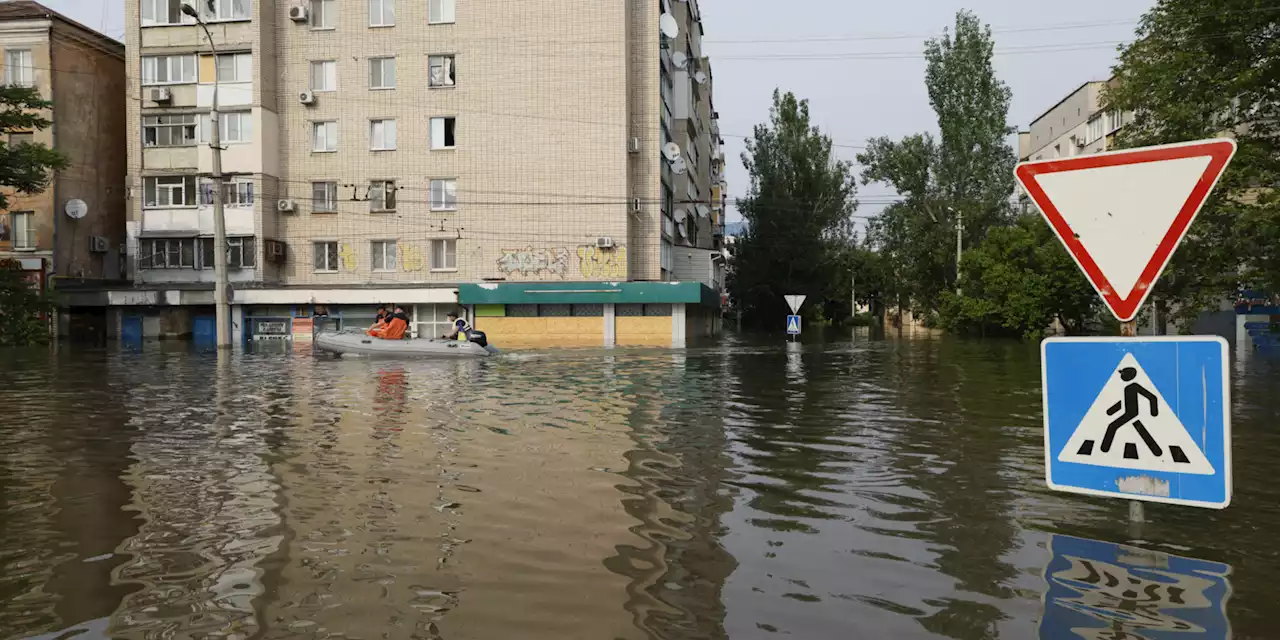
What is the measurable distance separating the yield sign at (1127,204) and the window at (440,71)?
4437cm

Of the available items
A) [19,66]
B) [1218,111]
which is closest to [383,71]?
[19,66]

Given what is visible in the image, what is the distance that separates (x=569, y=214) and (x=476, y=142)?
5572mm

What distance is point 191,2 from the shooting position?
47.1m

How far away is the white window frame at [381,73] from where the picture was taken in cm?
4694

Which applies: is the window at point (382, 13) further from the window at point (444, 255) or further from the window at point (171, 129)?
the window at point (444, 255)

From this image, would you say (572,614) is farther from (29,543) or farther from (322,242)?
(322,242)

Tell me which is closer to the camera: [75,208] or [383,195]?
[75,208]

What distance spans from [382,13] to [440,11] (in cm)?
283

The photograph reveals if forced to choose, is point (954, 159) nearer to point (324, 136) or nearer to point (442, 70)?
point (442, 70)

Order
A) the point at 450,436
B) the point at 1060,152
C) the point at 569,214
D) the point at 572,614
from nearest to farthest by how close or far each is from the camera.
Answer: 1. the point at 572,614
2. the point at 450,436
3. the point at 569,214
4. the point at 1060,152

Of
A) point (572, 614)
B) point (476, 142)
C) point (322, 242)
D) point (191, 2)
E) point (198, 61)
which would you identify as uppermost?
point (191, 2)

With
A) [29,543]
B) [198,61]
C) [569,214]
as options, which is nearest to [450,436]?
[29,543]

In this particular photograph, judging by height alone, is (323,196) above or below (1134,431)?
above

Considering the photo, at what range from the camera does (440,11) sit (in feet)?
153
